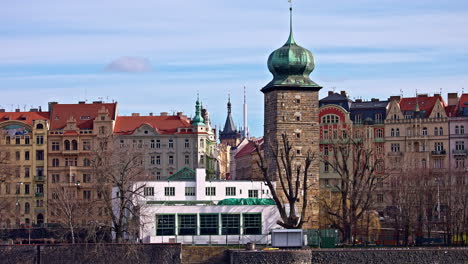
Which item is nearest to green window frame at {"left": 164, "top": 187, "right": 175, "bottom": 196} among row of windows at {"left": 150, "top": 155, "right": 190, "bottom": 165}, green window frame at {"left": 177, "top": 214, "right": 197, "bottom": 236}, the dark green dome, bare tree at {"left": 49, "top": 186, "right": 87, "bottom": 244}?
bare tree at {"left": 49, "top": 186, "right": 87, "bottom": 244}

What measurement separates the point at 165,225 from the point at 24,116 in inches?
1617

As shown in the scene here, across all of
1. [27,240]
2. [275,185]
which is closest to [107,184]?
[27,240]

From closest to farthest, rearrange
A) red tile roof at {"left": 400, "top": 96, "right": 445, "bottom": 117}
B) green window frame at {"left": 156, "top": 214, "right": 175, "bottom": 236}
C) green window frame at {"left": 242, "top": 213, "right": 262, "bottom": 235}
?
1. green window frame at {"left": 156, "top": 214, "right": 175, "bottom": 236}
2. green window frame at {"left": 242, "top": 213, "right": 262, "bottom": 235}
3. red tile roof at {"left": 400, "top": 96, "right": 445, "bottom": 117}

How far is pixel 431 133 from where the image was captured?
5389 inches

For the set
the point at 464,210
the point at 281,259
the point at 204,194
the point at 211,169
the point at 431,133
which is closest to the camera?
the point at 281,259

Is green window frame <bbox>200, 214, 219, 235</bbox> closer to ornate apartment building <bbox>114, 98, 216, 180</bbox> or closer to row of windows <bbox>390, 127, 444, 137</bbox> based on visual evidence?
ornate apartment building <bbox>114, 98, 216, 180</bbox>

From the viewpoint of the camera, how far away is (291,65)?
120m

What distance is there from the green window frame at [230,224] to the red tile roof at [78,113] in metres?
37.7

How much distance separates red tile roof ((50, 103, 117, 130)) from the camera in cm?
14212

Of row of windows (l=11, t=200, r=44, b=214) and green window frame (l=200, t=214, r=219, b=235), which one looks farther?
row of windows (l=11, t=200, r=44, b=214)

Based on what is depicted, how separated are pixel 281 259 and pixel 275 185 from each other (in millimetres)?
24361

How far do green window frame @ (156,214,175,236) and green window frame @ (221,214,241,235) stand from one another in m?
4.54

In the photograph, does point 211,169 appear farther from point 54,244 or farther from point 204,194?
point 54,244

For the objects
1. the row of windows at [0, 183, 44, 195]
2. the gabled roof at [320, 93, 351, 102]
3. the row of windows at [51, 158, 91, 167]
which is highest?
the gabled roof at [320, 93, 351, 102]
